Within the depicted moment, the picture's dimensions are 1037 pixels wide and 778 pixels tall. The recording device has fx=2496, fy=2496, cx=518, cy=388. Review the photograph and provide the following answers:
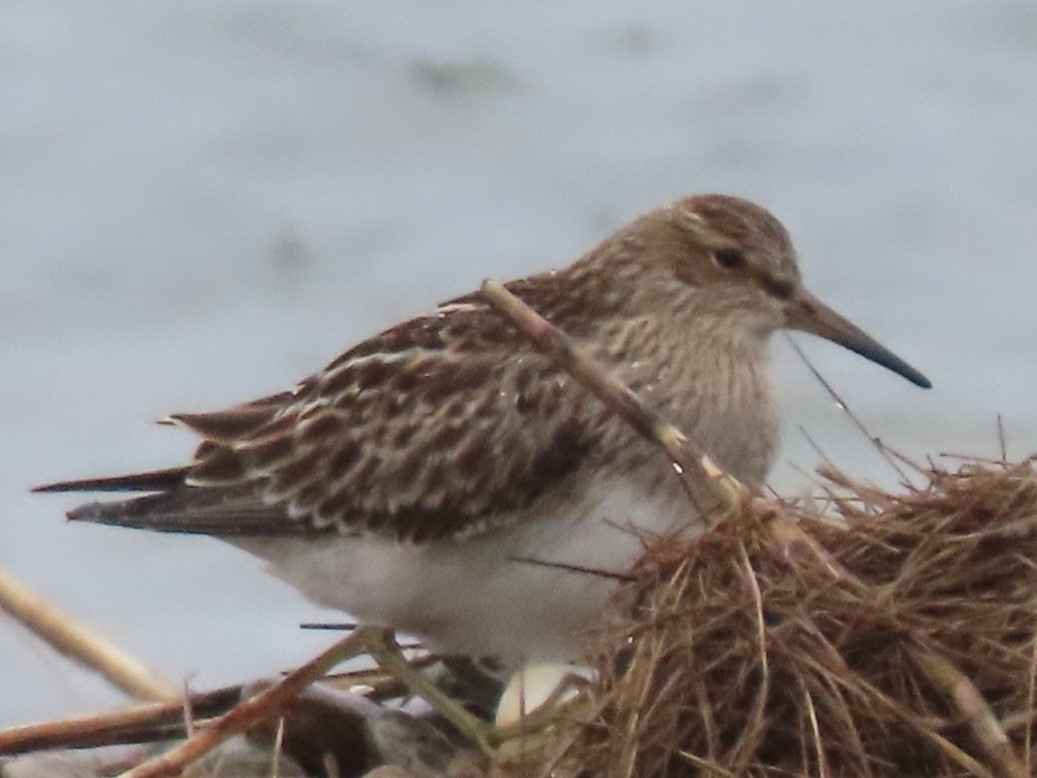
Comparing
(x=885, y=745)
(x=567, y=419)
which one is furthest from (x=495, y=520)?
(x=885, y=745)

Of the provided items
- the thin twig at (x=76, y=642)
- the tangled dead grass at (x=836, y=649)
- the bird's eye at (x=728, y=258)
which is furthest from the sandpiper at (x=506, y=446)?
the tangled dead grass at (x=836, y=649)

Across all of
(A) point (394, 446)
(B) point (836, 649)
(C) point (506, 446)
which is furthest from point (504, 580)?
(B) point (836, 649)

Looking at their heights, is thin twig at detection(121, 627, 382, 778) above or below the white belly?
below

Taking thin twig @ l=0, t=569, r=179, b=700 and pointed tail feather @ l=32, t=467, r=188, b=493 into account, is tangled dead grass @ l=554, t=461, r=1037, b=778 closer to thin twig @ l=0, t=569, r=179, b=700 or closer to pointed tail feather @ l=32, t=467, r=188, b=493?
thin twig @ l=0, t=569, r=179, b=700

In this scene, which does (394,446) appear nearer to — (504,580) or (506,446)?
(506,446)

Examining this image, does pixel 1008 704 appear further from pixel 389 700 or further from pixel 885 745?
pixel 389 700

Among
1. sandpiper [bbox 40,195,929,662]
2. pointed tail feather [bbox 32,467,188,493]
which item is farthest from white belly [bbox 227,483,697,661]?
pointed tail feather [bbox 32,467,188,493]
